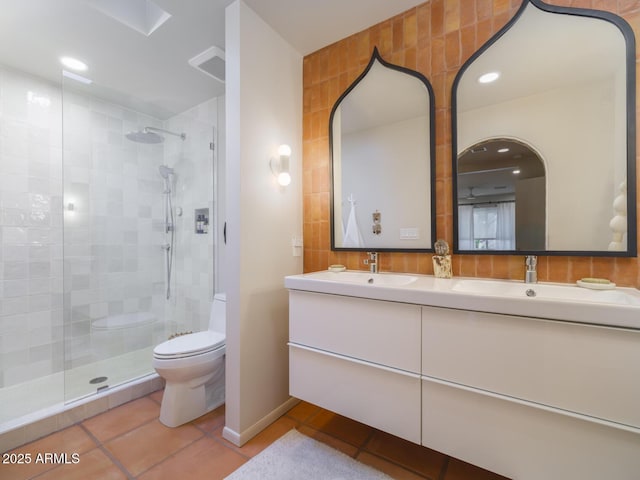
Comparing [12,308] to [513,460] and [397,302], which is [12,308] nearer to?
[397,302]

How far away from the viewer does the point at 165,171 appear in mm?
2695

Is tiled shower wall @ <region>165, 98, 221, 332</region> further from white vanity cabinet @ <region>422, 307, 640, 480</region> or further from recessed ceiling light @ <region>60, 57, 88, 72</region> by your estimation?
white vanity cabinet @ <region>422, 307, 640, 480</region>

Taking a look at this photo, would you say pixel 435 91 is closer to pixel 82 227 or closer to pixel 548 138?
pixel 548 138

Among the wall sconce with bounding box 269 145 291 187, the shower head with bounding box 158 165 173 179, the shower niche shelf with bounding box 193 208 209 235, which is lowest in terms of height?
the shower niche shelf with bounding box 193 208 209 235

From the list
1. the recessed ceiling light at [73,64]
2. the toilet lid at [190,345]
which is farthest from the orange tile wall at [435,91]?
the recessed ceiling light at [73,64]

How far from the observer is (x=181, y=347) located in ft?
5.91

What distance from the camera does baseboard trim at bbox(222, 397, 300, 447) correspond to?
1.57 m

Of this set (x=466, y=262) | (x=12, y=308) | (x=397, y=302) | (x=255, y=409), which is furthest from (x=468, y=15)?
(x=12, y=308)

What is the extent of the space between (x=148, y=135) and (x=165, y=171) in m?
0.35

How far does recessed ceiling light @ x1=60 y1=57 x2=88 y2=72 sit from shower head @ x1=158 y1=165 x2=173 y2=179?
0.90m

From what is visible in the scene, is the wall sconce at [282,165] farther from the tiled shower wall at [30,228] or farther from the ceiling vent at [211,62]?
the tiled shower wall at [30,228]

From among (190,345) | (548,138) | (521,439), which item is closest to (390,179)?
(548,138)

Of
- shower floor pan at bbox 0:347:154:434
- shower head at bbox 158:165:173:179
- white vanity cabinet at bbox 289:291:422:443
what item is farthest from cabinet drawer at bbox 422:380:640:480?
shower head at bbox 158:165:173:179

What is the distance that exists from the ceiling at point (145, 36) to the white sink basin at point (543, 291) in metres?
1.72
